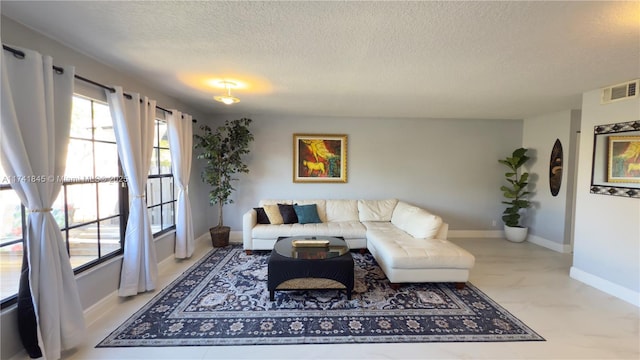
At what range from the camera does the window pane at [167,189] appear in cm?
376

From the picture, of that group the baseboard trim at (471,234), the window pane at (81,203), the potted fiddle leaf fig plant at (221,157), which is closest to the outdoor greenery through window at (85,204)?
the window pane at (81,203)

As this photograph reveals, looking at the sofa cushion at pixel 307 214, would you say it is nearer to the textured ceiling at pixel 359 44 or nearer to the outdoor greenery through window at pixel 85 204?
the textured ceiling at pixel 359 44

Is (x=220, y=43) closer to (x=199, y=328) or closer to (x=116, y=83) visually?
(x=116, y=83)

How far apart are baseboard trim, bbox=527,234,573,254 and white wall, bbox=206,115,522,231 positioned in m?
0.52

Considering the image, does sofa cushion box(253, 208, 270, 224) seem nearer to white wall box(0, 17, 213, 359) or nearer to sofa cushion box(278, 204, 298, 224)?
sofa cushion box(278, 204, 298, 224)

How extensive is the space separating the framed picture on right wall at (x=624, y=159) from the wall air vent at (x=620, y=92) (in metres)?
0.43

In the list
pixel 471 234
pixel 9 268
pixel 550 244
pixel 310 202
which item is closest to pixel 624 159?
pixel 550 244

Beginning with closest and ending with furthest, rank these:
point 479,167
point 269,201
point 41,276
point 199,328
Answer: point 41,276 < point 199,328 < point 269,201 < point 479,167

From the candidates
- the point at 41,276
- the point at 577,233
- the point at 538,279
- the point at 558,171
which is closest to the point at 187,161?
the point at 41,276

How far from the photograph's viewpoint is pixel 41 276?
1.77 meters

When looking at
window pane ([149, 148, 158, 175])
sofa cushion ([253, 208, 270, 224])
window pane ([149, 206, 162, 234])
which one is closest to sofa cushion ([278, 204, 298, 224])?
sofa cushion ([253, 208, 270, 224])

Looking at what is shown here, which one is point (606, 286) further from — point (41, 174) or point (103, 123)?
point (103, 123)

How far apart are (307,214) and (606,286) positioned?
3.78m

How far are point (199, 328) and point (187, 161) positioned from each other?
2.42 meters
